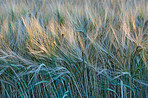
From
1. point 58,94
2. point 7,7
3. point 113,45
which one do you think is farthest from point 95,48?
point 7,7

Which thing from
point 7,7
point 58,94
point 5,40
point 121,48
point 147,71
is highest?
point 7,7

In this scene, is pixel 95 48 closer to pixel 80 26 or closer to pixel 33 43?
pixel 80 26

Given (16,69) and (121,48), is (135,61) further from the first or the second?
(16,69)

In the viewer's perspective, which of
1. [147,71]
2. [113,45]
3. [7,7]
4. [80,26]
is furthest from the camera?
[7,7]

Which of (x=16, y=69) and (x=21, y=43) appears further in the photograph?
(x=21, y=43)

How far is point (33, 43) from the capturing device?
1.34 metres

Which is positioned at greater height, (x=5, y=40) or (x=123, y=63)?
(x=5, y=40)

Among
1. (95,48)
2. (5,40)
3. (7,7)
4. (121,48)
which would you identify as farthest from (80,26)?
(7,7)

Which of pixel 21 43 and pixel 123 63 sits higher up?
pixel 21 43

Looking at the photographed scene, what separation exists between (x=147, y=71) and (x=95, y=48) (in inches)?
16.5

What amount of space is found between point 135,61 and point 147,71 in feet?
0.37

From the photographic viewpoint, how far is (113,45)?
142 cm

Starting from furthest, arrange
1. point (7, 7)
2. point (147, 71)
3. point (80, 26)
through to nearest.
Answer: point (7, 7)
point (80, 26)
point (147, 71)

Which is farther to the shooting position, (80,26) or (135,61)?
(80,26)
